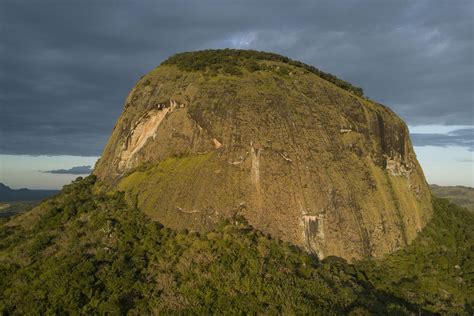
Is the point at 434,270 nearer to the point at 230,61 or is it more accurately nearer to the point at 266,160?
the point at 266,160

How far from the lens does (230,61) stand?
3841 centimetres

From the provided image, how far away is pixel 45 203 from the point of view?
38.2 m

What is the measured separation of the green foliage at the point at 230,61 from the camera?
3712 cm

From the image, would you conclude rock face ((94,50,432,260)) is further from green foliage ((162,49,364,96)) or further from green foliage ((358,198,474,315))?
green foliage ((358,198,474,315))

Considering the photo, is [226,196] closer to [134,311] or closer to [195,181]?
[195,181]

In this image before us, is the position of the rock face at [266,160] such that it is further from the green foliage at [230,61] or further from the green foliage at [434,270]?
the green foliage at [434,270]

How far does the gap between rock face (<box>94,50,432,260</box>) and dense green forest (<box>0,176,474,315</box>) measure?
5.26 feet

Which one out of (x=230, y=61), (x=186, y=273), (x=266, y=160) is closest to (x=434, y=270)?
(x=266, y=160)

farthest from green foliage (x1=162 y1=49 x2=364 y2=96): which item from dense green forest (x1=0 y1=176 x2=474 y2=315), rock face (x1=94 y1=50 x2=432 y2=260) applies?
dense green forest (x1=0 y1=176 x2=474 y2=315)

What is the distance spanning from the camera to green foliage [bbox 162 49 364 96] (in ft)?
122

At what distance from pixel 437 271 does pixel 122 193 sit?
1087 inches

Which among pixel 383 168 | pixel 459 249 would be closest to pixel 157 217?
pixel 383 168

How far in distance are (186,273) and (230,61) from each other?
21.8 metres

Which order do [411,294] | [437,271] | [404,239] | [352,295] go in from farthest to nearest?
[404,239] → [437,271] → [411,294] → [352,295]
